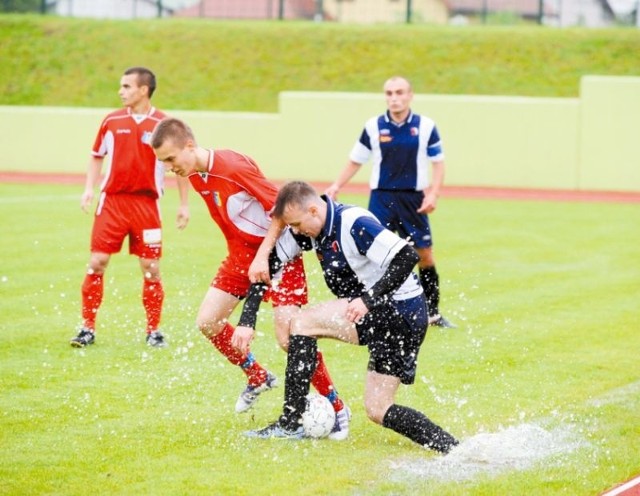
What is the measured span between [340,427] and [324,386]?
255mm

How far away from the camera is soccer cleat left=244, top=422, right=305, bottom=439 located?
6691mm

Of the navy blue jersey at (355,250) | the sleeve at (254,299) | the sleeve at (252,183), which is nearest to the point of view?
the navy blue jersey at (355,250)

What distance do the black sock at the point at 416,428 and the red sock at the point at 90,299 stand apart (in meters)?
3.66

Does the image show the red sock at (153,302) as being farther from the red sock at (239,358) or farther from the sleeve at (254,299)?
the sleeve at (254,299)

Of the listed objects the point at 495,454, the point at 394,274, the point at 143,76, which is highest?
the point at 143,76

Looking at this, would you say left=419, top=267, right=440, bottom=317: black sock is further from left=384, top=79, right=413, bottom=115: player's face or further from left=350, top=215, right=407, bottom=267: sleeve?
left=350, top=215, right=407, bottom=267: sleeve

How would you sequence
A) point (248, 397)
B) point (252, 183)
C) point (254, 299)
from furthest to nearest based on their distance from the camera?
1. point (248, 397)
2. point (252, 183)
3. point (254, 299)

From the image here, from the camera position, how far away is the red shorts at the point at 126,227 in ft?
30.7

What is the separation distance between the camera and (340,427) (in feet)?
22.3

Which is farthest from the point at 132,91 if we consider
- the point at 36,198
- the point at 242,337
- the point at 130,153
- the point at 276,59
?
the point at 276,59

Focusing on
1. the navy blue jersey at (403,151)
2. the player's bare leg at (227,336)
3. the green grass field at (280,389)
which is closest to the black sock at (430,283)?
the green grass field at (280,389)

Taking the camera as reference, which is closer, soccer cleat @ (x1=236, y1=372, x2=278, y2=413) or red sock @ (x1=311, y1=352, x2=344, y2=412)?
red sock @ (x1=311, y1=352, x2=344, y2=412)

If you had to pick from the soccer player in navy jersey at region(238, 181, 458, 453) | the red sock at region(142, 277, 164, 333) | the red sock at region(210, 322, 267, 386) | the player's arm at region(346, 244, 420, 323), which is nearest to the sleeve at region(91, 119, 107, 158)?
the red sock at region(142, 277, 164, 333)

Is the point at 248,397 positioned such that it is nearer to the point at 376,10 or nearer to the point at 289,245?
the point at 289,245
